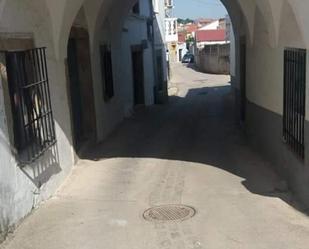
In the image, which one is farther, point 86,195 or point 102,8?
point 102,8

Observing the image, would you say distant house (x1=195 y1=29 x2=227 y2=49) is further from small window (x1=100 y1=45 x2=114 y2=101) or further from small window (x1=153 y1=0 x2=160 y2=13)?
small window (x1=100 y1=45 x2=114 y2=101)

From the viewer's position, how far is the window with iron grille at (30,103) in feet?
19.4

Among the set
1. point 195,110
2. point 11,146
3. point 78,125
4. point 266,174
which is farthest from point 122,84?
point 11,146

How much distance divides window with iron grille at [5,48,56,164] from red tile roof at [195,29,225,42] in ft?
177

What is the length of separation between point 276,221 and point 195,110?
12.1 meters

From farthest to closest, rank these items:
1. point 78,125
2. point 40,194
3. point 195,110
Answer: point 195,110 < point 78,125 < point 40,194

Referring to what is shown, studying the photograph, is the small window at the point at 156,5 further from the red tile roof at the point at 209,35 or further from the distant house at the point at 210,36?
the red tile roof at the point at 209,35

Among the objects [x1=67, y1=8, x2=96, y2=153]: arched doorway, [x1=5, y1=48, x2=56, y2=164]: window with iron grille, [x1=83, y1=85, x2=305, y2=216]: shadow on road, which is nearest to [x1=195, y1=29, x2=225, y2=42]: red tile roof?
[x1=83, y1=85, x2=305, y2=216]: shadow on road

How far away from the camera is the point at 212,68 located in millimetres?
43531

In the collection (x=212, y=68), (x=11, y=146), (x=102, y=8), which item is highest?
(x=102, y=8)

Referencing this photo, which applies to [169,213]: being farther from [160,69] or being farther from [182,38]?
[182,38]

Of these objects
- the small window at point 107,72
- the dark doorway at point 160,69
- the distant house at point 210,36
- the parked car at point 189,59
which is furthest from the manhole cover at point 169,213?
the parked car at point 189,59

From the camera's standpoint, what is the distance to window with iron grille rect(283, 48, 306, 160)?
20.9 ft

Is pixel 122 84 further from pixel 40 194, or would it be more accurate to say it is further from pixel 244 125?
pixel 40 194
